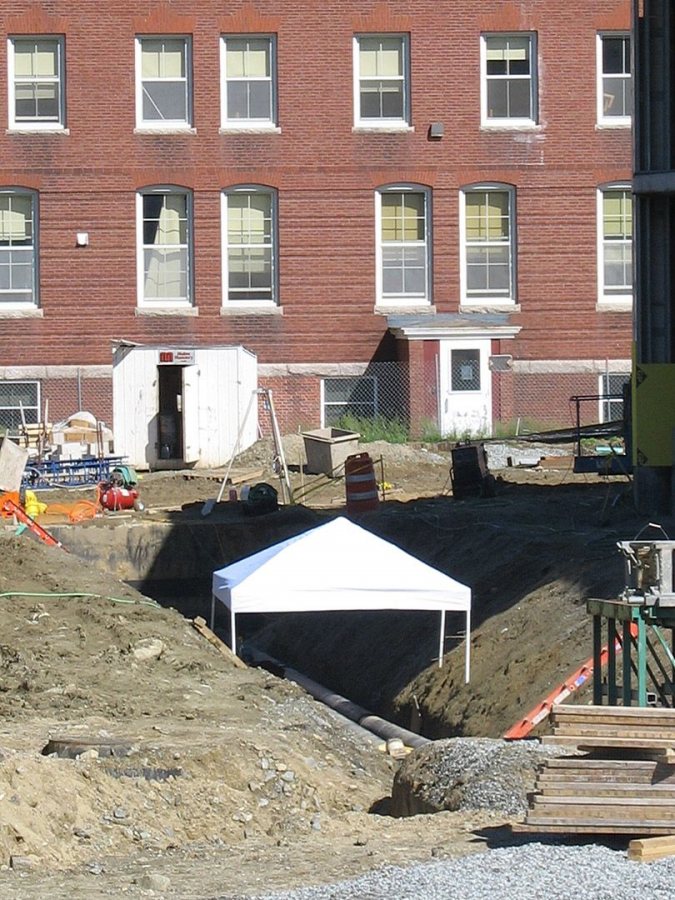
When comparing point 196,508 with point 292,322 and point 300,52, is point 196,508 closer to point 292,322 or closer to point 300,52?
point 292,322

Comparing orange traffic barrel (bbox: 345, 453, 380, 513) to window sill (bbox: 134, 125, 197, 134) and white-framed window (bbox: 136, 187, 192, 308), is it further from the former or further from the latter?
window sill (bbox: 134, 125, 197, 134)

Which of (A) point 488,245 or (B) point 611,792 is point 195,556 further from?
(B) point 611,792

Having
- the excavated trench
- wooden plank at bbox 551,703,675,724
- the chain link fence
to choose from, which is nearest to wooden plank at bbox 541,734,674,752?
wooden plank at bbox 551,703,675,724

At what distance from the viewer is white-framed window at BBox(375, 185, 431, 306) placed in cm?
4506

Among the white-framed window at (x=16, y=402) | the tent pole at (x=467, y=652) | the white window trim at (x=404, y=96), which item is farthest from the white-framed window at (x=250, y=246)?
the tent pole at (x=467, y=652)

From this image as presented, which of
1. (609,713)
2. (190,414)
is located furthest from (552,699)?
(190,414)

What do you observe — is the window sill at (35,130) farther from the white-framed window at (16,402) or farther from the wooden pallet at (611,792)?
the wooden pallet at (611,792)

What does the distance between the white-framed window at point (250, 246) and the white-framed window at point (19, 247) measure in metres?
4.60

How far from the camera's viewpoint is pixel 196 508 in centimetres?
3581

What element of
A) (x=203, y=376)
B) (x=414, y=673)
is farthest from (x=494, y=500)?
(x=203, y=376)

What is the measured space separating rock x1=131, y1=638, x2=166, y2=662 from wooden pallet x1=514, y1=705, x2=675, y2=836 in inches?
410

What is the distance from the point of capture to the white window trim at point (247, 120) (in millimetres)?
44750

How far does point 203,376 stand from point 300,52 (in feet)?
28.5

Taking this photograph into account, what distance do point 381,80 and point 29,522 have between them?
1776cm
